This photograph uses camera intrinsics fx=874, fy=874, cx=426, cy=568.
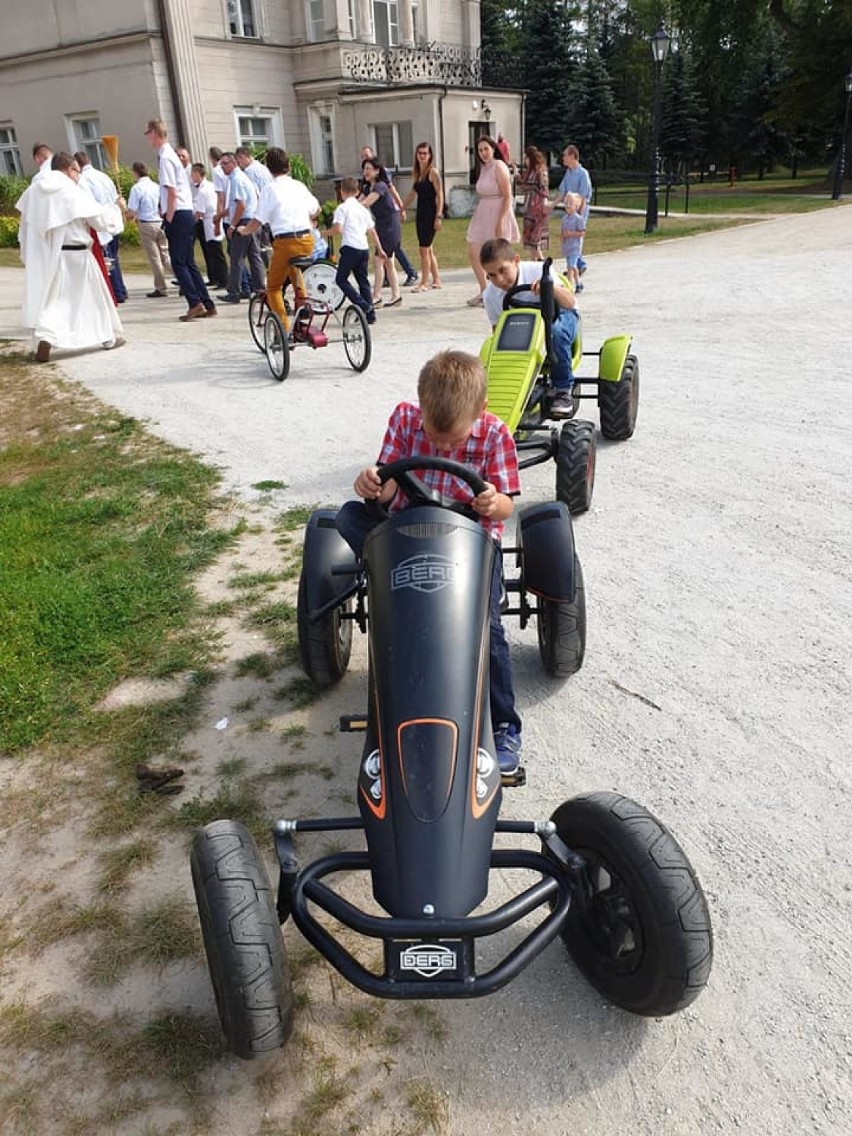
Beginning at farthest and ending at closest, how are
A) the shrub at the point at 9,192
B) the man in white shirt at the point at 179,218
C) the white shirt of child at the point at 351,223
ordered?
the shrub at the point at 9,192 → the man in white shirt at the point at 179,218 → the white shirt of child at the point at 351,223

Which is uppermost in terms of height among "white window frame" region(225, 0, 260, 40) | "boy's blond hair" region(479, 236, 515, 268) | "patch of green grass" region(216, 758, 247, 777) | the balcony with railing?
"white window frame" region(225, 0, 260, 40)

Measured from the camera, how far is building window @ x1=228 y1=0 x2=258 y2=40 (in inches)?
1002

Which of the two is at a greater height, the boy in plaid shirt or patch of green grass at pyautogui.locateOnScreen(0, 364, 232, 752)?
the boy in plaid shirt

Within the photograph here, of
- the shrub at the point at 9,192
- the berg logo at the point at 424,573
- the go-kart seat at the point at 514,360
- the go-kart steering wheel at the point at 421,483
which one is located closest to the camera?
the berg logo at the point at 424,573

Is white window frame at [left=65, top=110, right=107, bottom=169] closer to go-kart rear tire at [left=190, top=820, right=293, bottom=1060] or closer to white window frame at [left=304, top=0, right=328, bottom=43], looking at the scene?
white window frame at [left=304, top=0, right=328, bottom=43]

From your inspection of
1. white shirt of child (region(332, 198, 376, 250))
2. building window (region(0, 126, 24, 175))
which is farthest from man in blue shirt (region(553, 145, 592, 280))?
building window (region(0, 126, 24, 175))

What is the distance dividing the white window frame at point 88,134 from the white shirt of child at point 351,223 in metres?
20.0

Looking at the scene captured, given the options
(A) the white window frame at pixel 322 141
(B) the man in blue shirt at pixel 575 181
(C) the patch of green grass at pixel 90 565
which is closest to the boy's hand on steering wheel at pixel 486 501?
(C) the patch of green grass at pixel 90 565

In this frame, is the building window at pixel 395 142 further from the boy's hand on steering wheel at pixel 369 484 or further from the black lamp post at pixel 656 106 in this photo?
the boy's hand on steering wheel at pixel 369 484

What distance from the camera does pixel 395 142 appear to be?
29.2 m

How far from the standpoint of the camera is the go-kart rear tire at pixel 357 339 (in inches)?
339

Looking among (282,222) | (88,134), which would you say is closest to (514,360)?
(282,222)

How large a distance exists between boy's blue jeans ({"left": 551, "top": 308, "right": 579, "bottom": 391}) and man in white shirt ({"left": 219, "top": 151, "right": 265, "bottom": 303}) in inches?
273

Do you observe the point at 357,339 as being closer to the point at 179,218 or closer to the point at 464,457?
the point at 179,218
